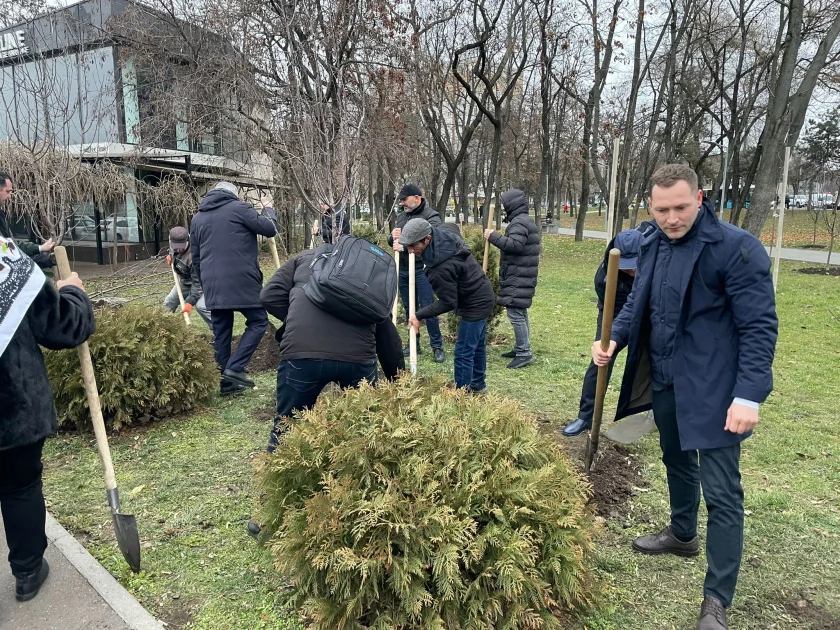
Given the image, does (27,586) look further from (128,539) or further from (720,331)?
(720,331)

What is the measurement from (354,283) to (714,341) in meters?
1.67

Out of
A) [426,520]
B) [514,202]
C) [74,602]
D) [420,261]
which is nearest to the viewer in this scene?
[426,520]

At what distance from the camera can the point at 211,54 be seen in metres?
11.6

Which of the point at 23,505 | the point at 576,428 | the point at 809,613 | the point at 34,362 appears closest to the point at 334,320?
the point at 34,362

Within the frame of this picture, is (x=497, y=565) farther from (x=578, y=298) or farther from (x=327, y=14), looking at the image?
(x=578, y=298)

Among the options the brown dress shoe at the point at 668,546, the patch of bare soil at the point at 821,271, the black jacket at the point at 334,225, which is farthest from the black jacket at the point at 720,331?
the patch of bare soil at the point at 821,271

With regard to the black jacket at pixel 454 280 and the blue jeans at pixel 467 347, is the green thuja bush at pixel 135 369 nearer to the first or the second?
the black jacket at pixel 454 280

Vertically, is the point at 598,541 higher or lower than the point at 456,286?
lower

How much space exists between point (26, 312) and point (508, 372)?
491 centimetres

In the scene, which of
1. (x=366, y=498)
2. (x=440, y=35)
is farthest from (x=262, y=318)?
(x=440, y=35)

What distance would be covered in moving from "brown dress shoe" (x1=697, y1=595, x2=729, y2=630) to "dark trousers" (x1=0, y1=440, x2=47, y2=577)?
9.52 ft

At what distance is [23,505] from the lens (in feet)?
8.37

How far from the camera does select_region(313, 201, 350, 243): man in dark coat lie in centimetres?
572

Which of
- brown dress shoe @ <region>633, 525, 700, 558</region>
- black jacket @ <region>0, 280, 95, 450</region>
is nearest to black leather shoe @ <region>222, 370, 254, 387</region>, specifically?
black jacket @ <region>0, 280, 95, 450</region>
